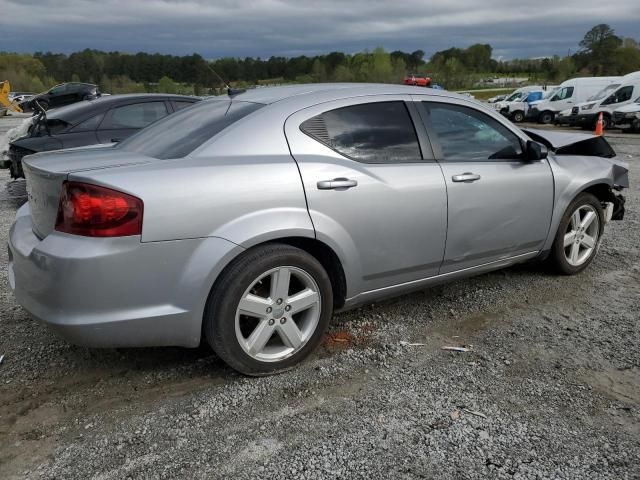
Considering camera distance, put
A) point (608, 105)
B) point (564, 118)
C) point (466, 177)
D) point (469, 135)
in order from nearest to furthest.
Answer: point (466, 177)
point (469, 135)
point (608, 105)
point (564, 118)

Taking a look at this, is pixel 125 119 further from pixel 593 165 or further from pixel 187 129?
pixel 593 165

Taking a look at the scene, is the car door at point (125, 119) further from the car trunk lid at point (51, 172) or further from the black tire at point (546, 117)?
the black tire at point (546, 117)

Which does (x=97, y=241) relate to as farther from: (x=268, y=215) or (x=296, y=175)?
(x=296, y=175)

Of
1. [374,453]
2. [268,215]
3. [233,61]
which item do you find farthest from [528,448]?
[233,61]

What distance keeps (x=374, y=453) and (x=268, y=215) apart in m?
1.27

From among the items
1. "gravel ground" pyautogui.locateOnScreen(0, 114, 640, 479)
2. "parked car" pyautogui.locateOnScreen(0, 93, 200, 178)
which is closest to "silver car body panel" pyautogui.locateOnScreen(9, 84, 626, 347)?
"gravel ground" pyautogui.locateOnScreen(0, 114, 640, 479)

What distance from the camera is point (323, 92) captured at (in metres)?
3.45

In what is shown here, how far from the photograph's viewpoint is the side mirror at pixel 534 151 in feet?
13.1

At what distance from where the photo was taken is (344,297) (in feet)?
11.0

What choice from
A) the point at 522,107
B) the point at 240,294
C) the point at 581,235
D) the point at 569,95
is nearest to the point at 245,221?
the point at 240,294

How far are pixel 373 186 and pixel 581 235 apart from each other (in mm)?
2365

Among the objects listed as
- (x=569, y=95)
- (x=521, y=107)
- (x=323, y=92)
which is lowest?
(x=521, y=107)

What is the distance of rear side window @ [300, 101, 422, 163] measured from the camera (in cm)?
325

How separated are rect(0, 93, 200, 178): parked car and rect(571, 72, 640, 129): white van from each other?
2049 cm
